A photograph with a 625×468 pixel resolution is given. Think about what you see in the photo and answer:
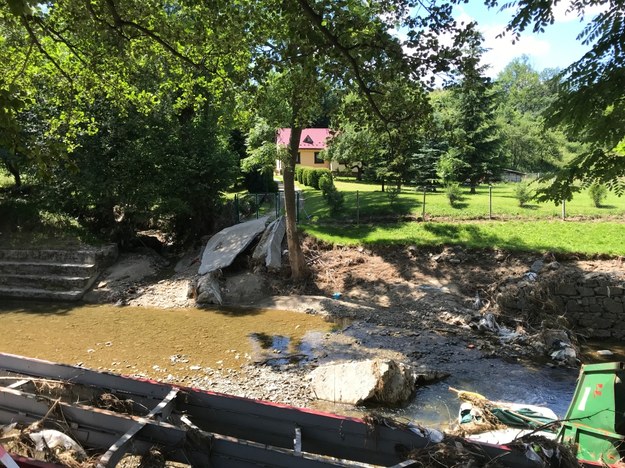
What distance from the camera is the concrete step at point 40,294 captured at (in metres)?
14.4

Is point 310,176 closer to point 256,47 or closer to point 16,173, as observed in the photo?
point 16,173

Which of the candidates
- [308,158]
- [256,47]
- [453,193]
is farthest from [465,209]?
[308,158]

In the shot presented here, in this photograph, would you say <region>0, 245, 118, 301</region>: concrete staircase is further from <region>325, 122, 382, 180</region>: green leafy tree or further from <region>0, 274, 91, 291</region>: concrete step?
<region>325, 122, 382, 180</region>: green leafy tree

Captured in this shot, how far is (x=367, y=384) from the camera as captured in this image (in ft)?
26.4

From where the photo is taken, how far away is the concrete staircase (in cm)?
1462

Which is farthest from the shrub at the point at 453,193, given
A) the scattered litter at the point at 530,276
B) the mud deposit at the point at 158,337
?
the mud deposit at the point at 158,337

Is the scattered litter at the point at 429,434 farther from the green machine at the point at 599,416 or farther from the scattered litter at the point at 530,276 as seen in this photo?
the scattered litter at the point at 530,276

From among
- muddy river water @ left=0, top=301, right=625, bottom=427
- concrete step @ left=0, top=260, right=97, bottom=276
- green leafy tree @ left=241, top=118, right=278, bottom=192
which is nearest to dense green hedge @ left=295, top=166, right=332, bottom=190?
green leafy tree @ left=241, top=118, right=278, bottom=192

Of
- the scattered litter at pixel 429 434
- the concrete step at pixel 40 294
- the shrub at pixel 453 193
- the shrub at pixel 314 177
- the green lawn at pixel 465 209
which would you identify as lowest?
the concrete step at pixel 40 294

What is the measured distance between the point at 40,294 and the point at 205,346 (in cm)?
742

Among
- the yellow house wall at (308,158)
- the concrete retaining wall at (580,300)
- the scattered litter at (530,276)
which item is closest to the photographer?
the concrete retaining wall at (580,300)

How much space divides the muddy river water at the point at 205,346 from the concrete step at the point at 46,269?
1.47m

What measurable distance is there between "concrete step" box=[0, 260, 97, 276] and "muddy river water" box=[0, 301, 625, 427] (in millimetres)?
1472

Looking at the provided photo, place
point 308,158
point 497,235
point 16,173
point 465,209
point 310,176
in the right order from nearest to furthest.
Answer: point 497,235 → point 465,209 → point 16,173 → point 310,176 → point 308,158
